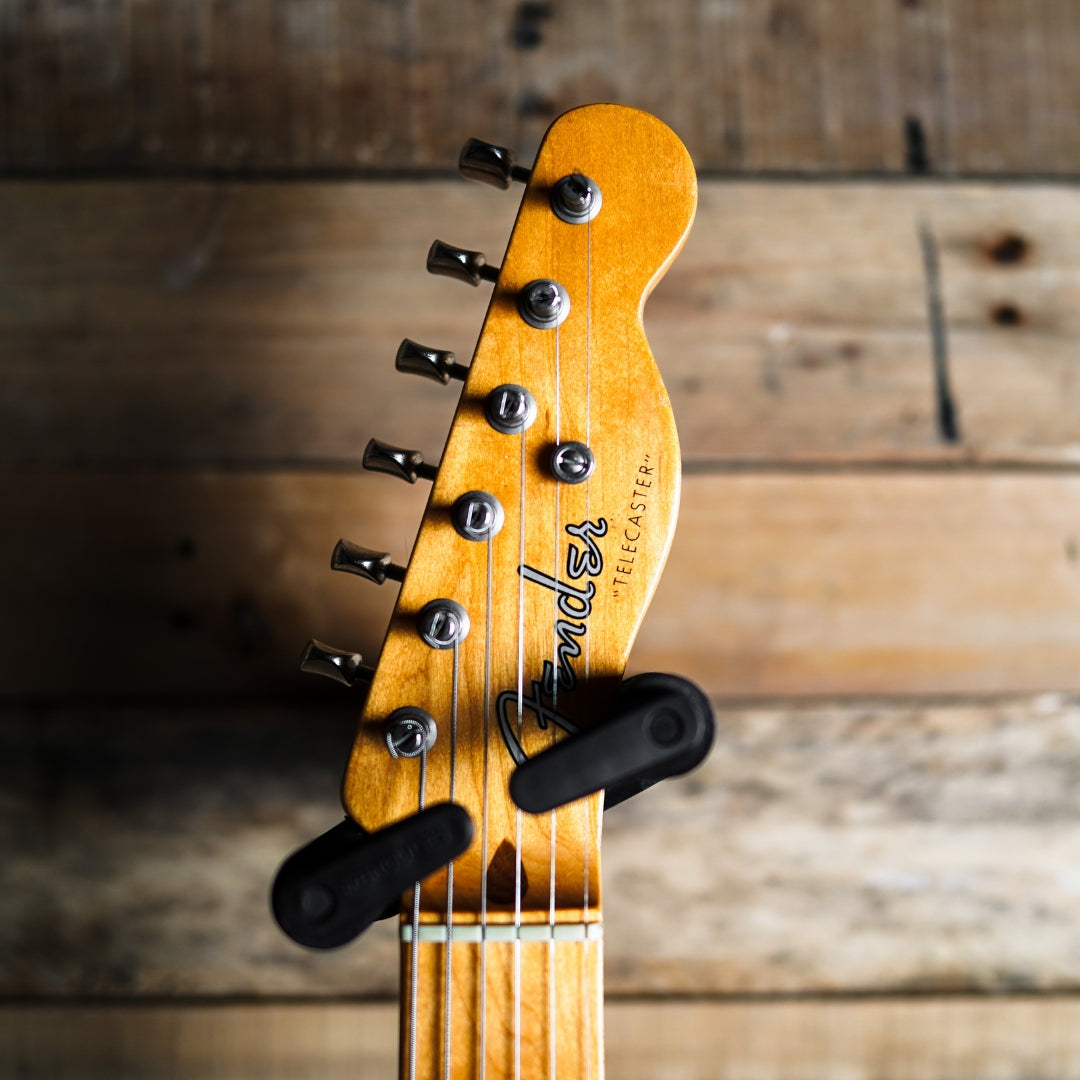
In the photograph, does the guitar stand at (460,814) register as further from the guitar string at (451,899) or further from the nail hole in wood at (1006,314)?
the nail hole in wood at (1006,314)

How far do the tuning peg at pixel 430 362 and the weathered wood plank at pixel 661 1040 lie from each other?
0.46 m

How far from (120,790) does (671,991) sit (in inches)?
Answer: 16.5

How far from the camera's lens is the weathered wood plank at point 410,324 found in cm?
70

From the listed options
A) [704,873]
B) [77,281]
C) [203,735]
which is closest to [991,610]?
[704,873]

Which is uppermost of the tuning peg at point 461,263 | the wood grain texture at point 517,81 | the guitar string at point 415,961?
the wood grain texture at point 517,81

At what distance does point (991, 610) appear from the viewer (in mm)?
705

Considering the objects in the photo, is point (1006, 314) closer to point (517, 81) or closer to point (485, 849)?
point (517, 81)

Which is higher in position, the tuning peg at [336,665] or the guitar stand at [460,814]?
the tuning peg at [336,665]

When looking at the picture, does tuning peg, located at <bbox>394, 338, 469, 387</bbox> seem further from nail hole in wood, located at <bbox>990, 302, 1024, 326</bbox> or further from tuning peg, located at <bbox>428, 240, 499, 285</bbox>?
nail hole in wood, located at <bbox>990, 302, 1024, 326</bbox>

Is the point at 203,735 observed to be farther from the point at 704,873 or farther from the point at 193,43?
the point at 193,43

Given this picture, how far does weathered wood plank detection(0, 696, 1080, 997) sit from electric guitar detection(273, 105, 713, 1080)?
209mm

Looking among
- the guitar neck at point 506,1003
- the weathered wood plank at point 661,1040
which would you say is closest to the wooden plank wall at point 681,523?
the weathered wood plank at point 661,1040

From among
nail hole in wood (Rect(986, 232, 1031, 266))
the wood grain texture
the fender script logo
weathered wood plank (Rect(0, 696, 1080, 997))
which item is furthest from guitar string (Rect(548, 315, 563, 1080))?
nail hole in wood (Rect(986, 232, 1031, 266))

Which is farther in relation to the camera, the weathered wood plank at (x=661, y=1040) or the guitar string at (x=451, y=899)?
the weathered wood plank at (x=661, y=1040)
